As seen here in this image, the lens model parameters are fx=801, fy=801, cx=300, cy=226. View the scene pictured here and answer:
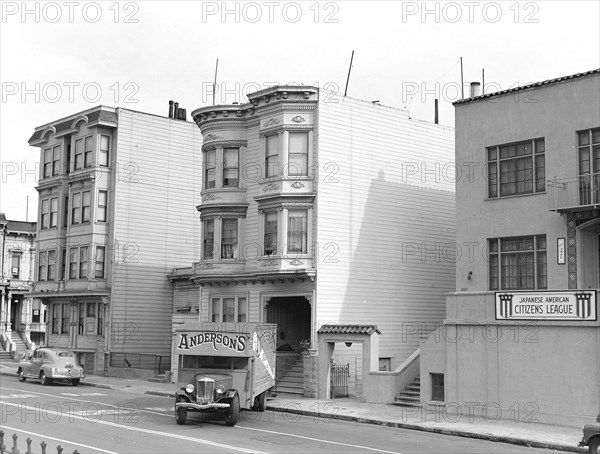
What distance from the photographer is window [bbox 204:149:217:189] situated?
120 feet

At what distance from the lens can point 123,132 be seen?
44.5 m

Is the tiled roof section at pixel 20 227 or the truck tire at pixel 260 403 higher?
the tiled roof section at pixel 20 227

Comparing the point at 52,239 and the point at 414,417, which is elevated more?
the point at 52,239

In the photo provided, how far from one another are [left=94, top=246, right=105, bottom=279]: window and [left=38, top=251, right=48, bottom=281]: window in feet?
18.8

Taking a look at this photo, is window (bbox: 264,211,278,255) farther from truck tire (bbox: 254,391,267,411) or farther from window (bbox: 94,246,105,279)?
window (bbox: 94,246,105,279)

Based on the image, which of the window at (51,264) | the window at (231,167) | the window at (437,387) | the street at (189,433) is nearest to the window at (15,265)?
the window at (51,264)

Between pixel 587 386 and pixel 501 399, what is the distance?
9.66ft

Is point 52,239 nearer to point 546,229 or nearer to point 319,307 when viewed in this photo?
point 319,307

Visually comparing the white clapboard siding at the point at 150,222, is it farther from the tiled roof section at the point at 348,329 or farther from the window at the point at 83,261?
the tiled roof section at the point at 348,329

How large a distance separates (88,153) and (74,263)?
6.38 m

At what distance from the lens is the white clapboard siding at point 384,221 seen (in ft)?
109

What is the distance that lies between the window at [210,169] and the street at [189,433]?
1162 cm

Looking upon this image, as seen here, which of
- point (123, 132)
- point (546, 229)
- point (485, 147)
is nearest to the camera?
point (546, 229)

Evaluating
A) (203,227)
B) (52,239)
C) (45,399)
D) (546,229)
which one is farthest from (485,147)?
(52,239)
